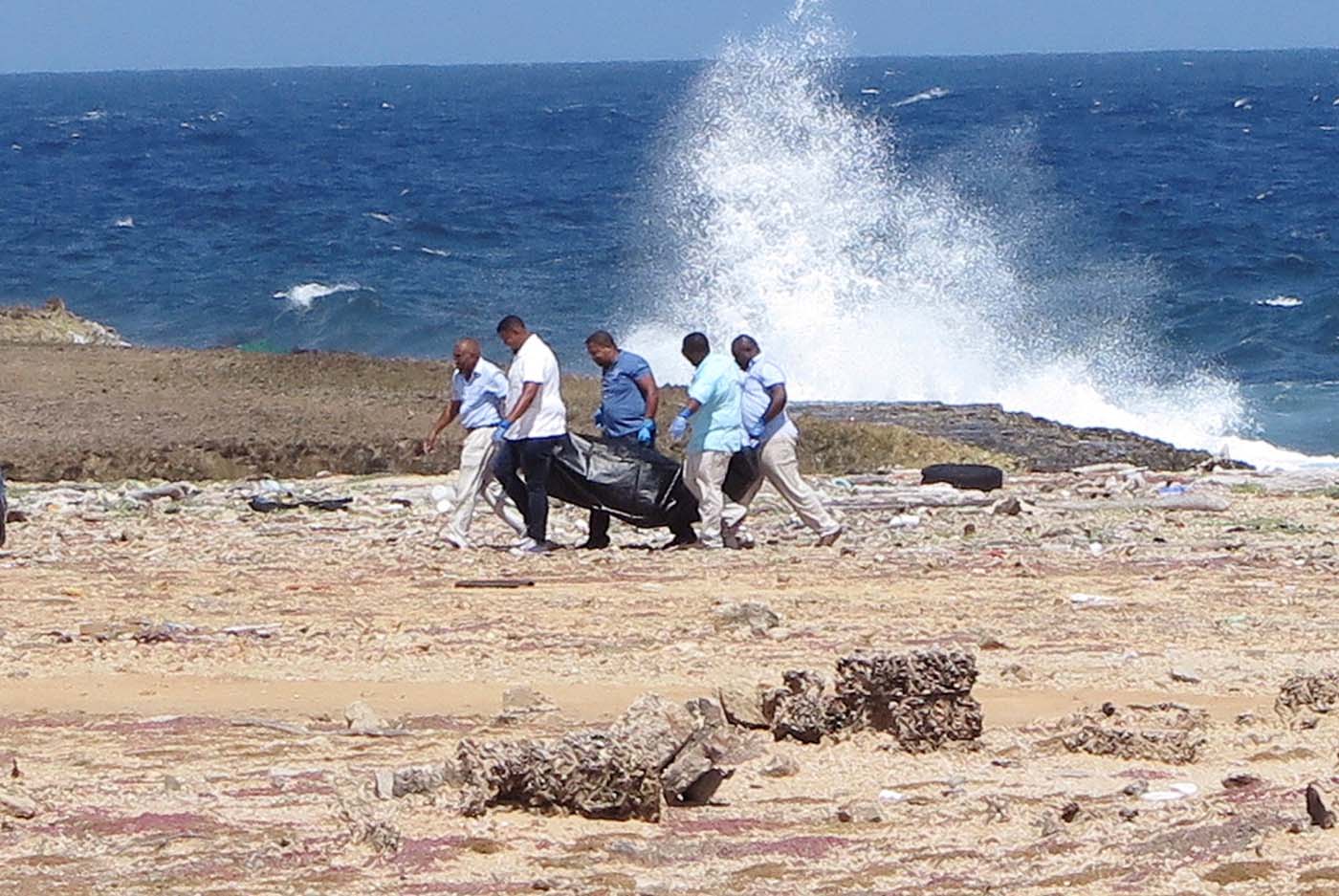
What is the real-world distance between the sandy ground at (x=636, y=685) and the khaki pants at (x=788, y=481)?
0.20m

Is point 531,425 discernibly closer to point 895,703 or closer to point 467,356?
point 467,356

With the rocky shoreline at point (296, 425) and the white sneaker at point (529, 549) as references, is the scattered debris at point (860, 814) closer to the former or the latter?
the white sneaker at point (529, 549)

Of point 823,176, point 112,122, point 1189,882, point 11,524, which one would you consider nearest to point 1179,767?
point 1189,882

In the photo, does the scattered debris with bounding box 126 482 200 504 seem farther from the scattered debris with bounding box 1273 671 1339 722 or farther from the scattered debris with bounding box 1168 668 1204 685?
the scattered debris with bounding box 1273 671 1339 722

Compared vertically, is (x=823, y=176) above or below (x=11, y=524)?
above

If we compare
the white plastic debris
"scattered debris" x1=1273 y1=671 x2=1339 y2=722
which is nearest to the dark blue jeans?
"scattered debris" x1=1273 y1=671 x2=1339 y2=722

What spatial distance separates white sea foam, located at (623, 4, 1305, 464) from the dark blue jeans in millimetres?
10684

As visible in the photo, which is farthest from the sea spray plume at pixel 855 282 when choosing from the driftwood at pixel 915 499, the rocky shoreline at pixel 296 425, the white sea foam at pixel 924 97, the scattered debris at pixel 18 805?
the white sea foam at pixel 924 97

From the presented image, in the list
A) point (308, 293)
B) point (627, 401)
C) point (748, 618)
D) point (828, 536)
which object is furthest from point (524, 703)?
point (308, 293)

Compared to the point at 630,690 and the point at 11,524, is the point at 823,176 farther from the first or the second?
the point at 630,690

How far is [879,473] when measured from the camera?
17.2m

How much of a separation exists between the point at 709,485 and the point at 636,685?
4.01m

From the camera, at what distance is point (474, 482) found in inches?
487

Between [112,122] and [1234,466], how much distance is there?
8605 centimetres
